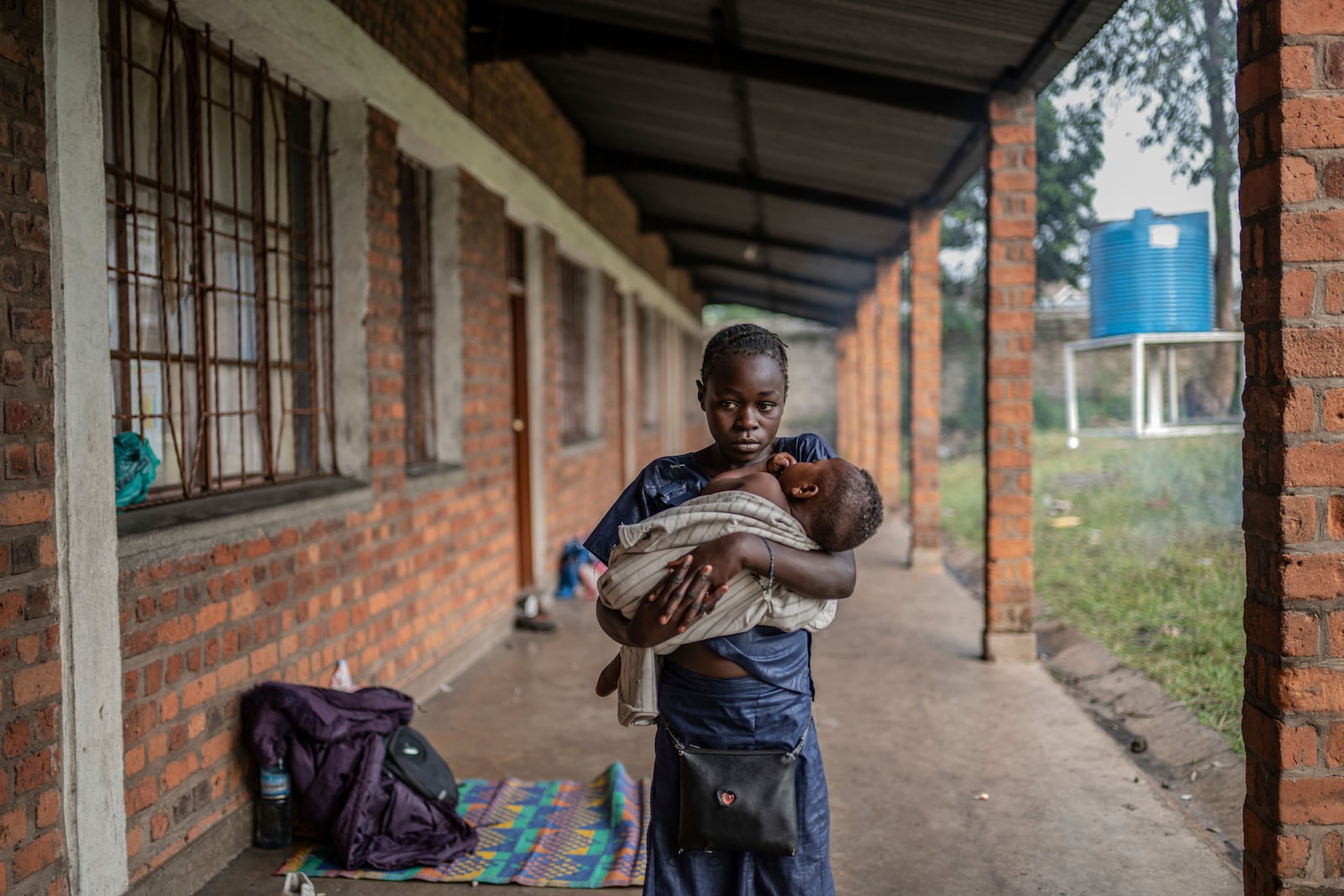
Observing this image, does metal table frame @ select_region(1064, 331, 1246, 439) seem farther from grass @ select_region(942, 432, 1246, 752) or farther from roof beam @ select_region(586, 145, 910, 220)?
roof beam @ select_region(586, 145, 910, 220)

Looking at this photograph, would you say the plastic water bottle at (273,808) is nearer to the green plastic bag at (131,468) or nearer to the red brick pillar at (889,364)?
the green plastic bag at (131,468)

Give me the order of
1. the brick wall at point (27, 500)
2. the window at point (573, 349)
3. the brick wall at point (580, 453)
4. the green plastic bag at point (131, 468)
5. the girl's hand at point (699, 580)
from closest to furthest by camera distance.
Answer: the girl's hand at point (699, 580), the brick wall at point (27, 500), the green plastic bag at point (131, 468), the brick wall at point (580, 453), the window at point (573, 349)

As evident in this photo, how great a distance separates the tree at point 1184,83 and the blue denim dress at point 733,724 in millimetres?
6250

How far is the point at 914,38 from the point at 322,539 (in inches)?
144

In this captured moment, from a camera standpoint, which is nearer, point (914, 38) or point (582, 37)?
point (914, 38)

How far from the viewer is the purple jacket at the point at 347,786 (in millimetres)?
3398

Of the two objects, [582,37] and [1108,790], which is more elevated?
[582,37]

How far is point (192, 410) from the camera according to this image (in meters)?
3.71

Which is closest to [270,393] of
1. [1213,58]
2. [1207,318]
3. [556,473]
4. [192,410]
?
[192,410]

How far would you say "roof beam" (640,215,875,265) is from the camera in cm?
1216

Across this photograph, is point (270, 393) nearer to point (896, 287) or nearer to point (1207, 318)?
point (1207, 318)

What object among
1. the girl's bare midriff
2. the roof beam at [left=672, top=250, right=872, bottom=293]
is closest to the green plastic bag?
the girl's bare midriff

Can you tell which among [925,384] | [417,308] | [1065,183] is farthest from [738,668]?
[1065,183]

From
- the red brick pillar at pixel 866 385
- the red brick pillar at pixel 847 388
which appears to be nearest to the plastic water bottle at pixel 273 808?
the red brick pillar at pixel 866 385
